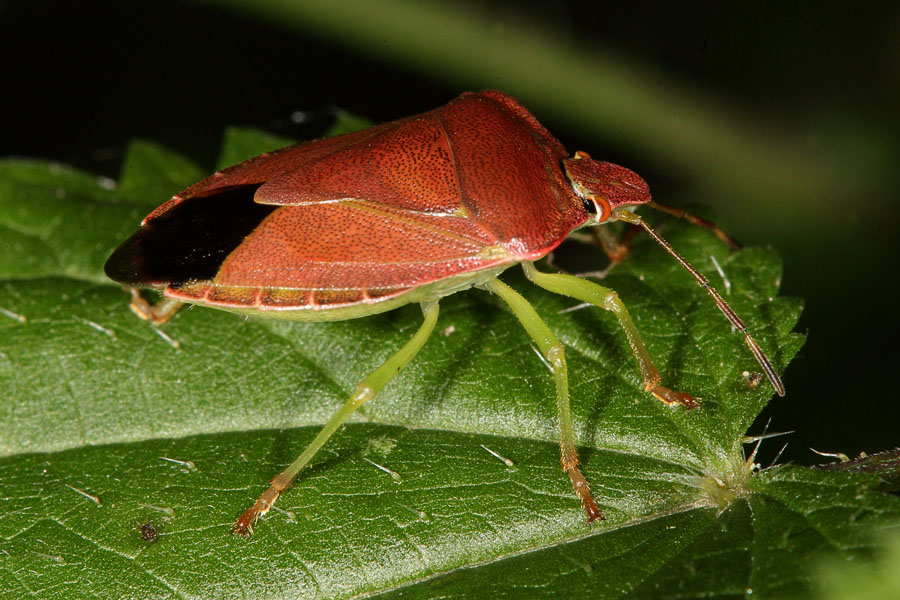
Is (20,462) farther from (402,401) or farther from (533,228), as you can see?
(533,228)

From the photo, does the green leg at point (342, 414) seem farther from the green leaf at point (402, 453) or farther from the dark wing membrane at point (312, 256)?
the dark wing membrane at point (312, 256)

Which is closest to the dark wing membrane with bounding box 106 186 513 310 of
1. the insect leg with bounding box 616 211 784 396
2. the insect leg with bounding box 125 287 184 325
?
the insect leg with bounding box 125 287 184 325

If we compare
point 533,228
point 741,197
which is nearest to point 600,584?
point 533,228

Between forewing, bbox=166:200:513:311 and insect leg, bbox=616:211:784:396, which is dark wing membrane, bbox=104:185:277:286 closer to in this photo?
forewing, bbox=166:200:513:311

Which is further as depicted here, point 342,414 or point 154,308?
point 154,308

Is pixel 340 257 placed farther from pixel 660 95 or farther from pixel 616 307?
pixel 660 95

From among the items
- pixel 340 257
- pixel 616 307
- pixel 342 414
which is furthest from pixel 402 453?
pixel 616 307
